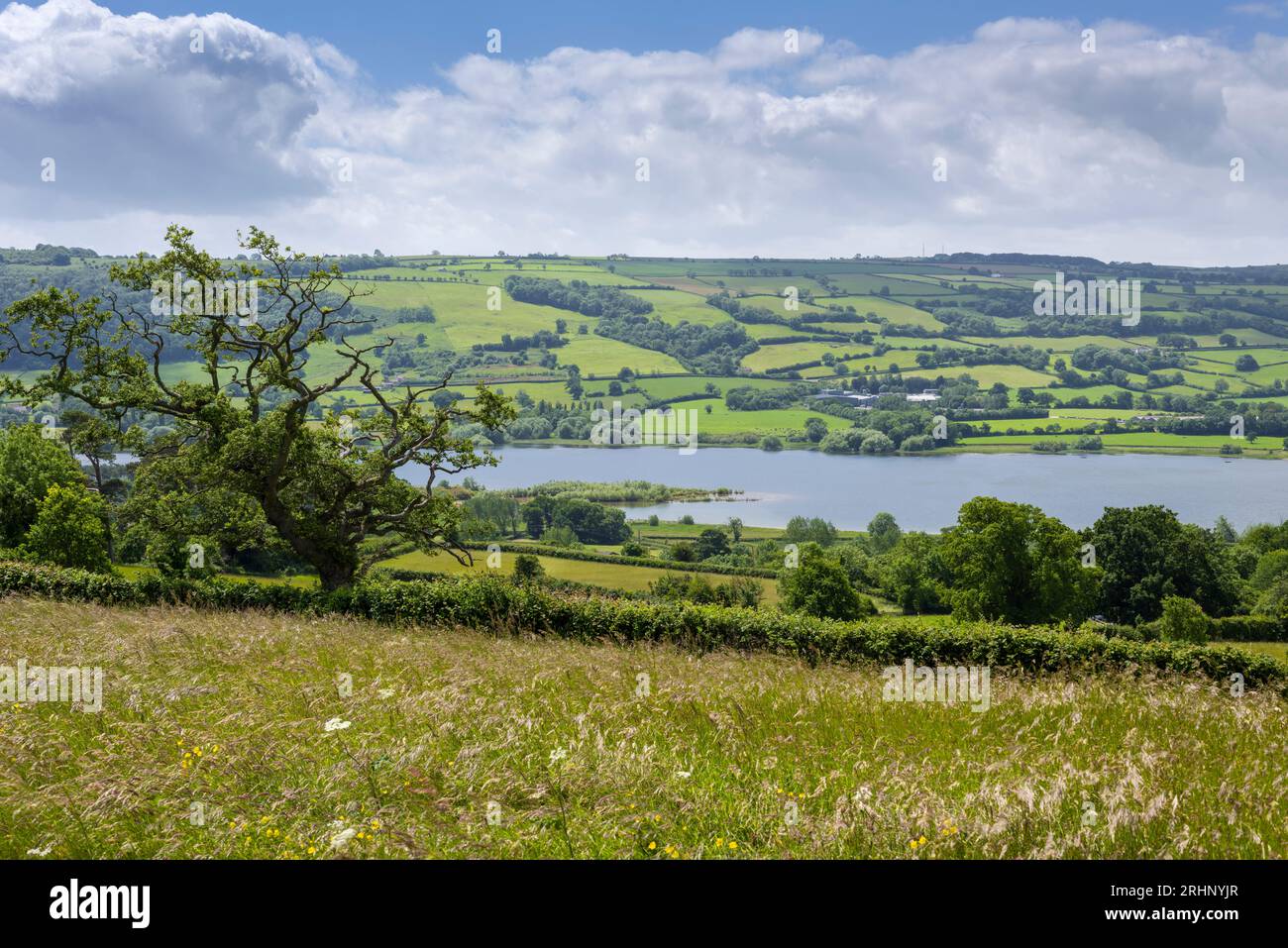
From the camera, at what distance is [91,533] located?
1399 inches

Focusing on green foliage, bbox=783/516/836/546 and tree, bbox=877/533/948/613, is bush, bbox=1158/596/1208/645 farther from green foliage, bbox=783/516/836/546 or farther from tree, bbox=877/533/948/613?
green foliage, bbox=783/516/836/546

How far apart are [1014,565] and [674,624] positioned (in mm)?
A: 48694

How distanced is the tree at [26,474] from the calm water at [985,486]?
338 feet

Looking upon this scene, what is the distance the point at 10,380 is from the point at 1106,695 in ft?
76.3

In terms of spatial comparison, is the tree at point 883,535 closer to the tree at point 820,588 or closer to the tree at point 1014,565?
the tree at point 820,588

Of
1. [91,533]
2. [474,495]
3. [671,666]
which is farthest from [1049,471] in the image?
[671,666]

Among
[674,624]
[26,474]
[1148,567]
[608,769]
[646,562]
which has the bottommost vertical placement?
[646,562]

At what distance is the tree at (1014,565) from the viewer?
59.7m

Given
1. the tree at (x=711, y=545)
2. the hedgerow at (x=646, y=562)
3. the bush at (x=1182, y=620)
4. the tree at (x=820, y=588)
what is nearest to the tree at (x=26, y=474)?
the tree at (x=820, y=588)

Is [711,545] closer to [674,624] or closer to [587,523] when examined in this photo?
[587,523]

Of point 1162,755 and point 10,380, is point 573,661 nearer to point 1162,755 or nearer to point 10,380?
point 1162,755

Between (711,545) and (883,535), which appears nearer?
(711,545)

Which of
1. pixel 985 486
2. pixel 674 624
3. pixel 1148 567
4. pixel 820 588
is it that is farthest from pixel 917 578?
pixel 985 486

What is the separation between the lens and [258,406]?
2517 centimetres
